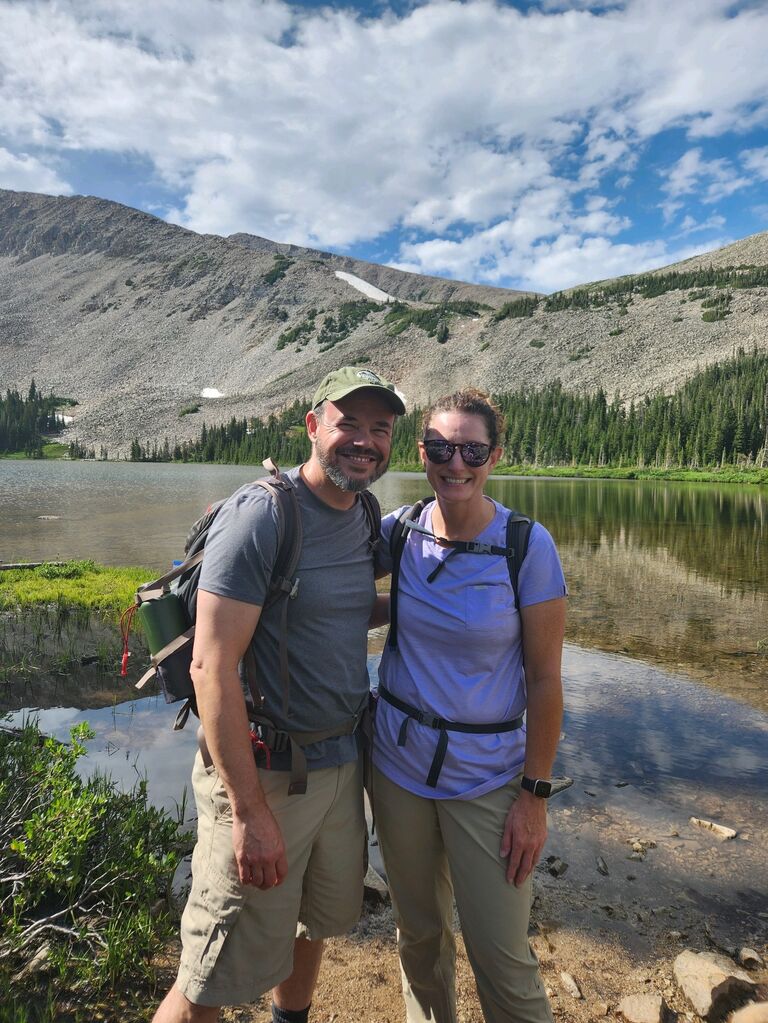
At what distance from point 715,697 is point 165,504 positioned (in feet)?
120

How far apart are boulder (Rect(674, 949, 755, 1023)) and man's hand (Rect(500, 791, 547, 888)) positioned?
175 cm

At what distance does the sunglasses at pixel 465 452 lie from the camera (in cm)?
326

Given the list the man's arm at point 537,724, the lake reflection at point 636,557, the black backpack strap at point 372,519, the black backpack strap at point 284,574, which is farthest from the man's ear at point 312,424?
the lake reflection at point 636,557

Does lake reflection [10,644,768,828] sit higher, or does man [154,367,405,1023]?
man [154,367,405,1023]

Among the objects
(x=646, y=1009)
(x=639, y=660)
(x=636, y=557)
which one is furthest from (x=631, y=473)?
(x=646, y=1009)

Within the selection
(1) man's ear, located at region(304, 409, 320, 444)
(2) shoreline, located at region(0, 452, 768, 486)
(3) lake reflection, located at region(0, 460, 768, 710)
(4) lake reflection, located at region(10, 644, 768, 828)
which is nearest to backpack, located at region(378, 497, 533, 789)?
→ (1) man's ear, located at region(304, 409, 320, 444)

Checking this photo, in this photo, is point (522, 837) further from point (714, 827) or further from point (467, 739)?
point (714, 827)

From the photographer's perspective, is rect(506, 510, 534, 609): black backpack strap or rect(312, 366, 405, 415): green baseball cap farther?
rect(312, 366, 405, 415): green baseball cap

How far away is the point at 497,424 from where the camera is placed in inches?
135

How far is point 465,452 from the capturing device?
10.7 feet

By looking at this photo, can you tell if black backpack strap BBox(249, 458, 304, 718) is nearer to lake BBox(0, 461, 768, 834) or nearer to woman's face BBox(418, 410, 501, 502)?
woman's face BBox(418, 410, 501, 502)

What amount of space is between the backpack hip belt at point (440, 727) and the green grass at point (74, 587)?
9.69 metres

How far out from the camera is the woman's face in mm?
3188

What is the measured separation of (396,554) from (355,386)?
3.09 ft
